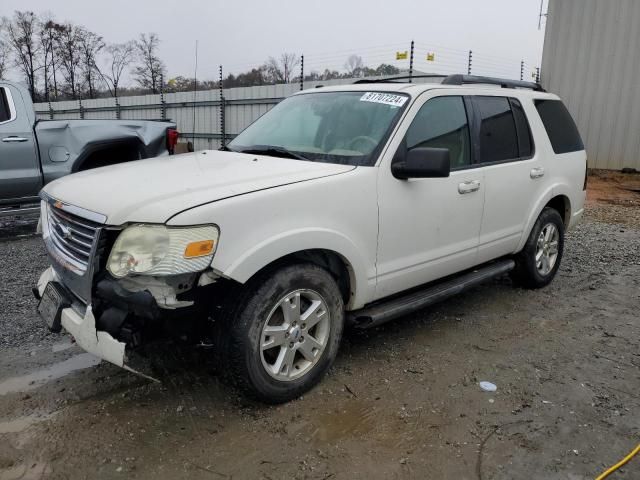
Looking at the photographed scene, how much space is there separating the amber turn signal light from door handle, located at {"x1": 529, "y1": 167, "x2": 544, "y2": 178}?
3.21 m

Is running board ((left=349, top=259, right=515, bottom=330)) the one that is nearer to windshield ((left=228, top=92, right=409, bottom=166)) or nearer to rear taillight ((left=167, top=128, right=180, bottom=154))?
windshield ((left=228, top=92, right=409, bottom=166))

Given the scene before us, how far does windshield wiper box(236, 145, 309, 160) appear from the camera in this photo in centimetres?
358

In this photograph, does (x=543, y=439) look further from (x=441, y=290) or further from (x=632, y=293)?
(x=632, y=293)

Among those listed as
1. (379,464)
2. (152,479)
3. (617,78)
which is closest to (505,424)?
(379,464)

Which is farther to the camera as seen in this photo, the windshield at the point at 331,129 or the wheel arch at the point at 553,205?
the wheel arch at the point at 553,205

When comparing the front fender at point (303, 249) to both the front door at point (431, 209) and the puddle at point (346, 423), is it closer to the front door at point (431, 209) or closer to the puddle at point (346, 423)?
the front door at point (431, 209)

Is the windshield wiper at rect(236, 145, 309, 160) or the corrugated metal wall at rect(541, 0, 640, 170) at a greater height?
the corrugated metal wall at rect(541, 0, 640, 170)

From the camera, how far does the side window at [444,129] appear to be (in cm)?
369

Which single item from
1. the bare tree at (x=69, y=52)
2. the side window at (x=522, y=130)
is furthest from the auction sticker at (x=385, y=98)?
the bare tree at (x=69, y=52)

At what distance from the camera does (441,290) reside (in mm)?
3936

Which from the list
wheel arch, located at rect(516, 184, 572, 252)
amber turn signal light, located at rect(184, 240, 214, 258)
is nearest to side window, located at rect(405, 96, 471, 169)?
wheel arch, located at rect(516, 184, 572, 252)

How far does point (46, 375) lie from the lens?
3.42 metres

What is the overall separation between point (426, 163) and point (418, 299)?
0.99 m

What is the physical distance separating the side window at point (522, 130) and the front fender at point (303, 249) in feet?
7.16
